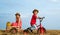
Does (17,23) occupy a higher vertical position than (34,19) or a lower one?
lower

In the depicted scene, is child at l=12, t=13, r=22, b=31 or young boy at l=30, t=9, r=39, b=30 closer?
young boy at l=30, t=9, r=39, b=30

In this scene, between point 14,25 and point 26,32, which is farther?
→ point 14,25

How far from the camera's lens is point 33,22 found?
10422mm

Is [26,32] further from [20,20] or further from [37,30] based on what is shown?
[20,20]

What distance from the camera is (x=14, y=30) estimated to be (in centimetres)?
1074

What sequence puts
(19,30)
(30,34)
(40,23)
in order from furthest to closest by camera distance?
1. (19,30)
2. (40,23)
3. (30,34)

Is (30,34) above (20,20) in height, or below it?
below

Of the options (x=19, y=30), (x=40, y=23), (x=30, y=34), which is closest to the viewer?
(x=30, y=34)

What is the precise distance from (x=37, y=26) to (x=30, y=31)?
492mm

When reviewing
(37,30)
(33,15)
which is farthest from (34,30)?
(33,15)

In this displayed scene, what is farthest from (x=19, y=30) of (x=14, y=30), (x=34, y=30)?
(x=34, y=30)

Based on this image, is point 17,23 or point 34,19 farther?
point 17,23

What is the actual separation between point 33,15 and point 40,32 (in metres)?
1.08

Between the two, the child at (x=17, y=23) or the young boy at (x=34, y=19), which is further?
the child at (x=17, y=23)
